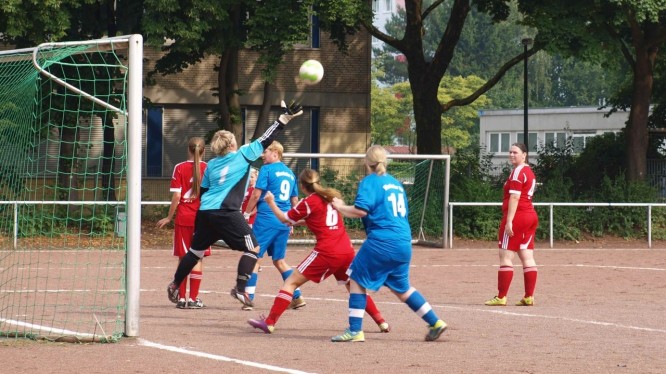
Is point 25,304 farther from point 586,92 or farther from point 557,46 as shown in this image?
point 586,92

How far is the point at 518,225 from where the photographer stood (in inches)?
533

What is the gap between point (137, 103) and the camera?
10406 millimetres

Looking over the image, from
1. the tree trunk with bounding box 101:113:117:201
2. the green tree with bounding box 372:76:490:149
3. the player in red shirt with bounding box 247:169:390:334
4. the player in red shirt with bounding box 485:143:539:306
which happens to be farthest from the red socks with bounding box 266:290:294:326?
the green tree with bounding box 372:76:490:149

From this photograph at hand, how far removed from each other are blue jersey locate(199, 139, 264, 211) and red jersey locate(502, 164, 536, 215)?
3.36m

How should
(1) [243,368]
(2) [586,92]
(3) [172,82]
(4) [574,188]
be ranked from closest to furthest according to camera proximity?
(1) [243,368]
(4) [574,188]
(3) [172,82]
(2) [586,92]

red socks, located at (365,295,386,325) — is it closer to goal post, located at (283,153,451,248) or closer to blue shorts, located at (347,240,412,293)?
blue shorts, located at (347,240,412,293)

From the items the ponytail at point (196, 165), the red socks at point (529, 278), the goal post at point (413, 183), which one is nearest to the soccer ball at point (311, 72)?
the ponytail at point (196, 165)

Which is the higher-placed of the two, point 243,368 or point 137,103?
point 137,103

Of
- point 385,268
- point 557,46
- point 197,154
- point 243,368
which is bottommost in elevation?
point 243,368

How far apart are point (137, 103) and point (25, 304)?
3941 millimetres

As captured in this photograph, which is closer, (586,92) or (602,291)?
(602,291)

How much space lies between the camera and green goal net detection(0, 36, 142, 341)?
1080cm

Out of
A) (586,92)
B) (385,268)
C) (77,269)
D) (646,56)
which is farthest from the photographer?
(586,92)

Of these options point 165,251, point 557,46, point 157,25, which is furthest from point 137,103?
point 557,46
